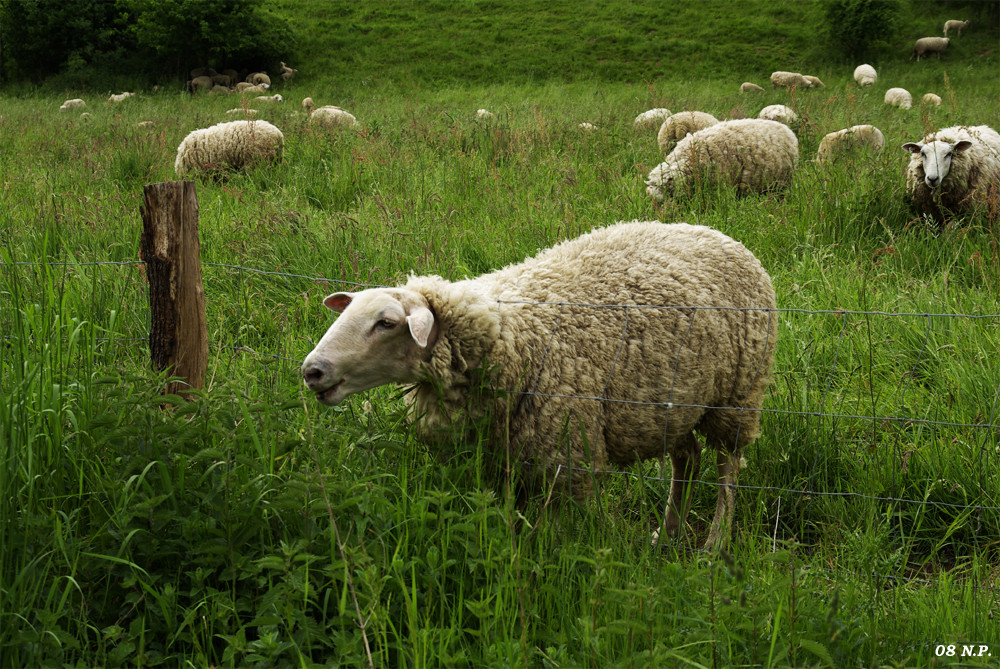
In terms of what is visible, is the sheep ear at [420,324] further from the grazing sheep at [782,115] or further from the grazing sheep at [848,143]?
the grazing sheep at [782,115]

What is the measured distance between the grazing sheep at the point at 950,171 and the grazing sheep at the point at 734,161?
1.14 meters

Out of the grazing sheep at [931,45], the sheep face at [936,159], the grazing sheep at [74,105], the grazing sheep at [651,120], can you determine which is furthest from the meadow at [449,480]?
the grazing sheep at [931,45]

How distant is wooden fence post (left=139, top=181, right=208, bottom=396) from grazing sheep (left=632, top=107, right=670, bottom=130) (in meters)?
8.68

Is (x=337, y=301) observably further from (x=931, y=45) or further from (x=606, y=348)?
(x=931, y=45)

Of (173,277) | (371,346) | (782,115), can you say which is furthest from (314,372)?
(782,115)

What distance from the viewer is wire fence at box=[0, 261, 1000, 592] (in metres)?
3.08

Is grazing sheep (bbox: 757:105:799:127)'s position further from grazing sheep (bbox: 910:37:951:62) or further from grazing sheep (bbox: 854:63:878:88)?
grazing sheep (bbox: 910:37:951:62)

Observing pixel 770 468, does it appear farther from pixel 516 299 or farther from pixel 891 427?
pixel 516 299

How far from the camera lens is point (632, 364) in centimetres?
312

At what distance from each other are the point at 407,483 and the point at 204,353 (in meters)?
0.97

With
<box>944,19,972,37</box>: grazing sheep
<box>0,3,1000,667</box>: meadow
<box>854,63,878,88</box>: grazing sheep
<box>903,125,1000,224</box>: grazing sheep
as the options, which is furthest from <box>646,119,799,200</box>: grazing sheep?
<box>944,19,972,37</box>: grazing sheep

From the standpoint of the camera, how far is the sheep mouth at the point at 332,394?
2.61 meters

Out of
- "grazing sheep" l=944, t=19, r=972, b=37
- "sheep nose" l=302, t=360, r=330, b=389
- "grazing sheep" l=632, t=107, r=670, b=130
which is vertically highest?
"grazing sheep" l=944, t=19, r=972, b=37

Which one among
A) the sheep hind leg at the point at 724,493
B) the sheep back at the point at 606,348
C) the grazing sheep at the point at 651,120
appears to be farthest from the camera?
the grazing sheep at the point at 651,120
